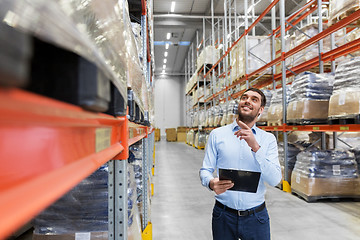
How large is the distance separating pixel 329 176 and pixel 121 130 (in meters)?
4.42

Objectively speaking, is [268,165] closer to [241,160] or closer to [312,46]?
[241,160]

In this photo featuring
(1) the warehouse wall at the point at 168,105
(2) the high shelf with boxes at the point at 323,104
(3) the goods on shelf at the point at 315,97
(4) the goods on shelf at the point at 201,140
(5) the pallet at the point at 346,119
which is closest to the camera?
(5) the pallet at the point at 346,119

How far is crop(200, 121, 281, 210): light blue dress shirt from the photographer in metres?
2.00

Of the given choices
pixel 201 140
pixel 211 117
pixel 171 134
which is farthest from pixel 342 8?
pixel 171 134

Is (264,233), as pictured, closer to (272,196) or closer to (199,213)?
(199,213)

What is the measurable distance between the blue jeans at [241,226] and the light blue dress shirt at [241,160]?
80 millimetres

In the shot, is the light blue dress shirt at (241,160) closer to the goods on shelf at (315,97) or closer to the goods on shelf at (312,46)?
the goods on shelf at (315,97)

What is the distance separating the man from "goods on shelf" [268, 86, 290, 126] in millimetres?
3494

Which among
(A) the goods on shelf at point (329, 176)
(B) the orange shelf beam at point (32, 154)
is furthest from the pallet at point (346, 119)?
(B) the orange shelf beam at point (32, 154)

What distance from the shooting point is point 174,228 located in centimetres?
350

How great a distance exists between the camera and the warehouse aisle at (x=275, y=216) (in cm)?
325

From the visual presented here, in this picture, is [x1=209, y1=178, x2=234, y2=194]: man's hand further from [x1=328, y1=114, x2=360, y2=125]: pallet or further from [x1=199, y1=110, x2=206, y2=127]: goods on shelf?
[x1=199, y1=110, x2=206, y2=127]: goods on shelf

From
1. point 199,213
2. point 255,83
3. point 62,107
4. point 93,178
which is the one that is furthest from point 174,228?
point 255,83

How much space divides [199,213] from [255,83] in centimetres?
521
